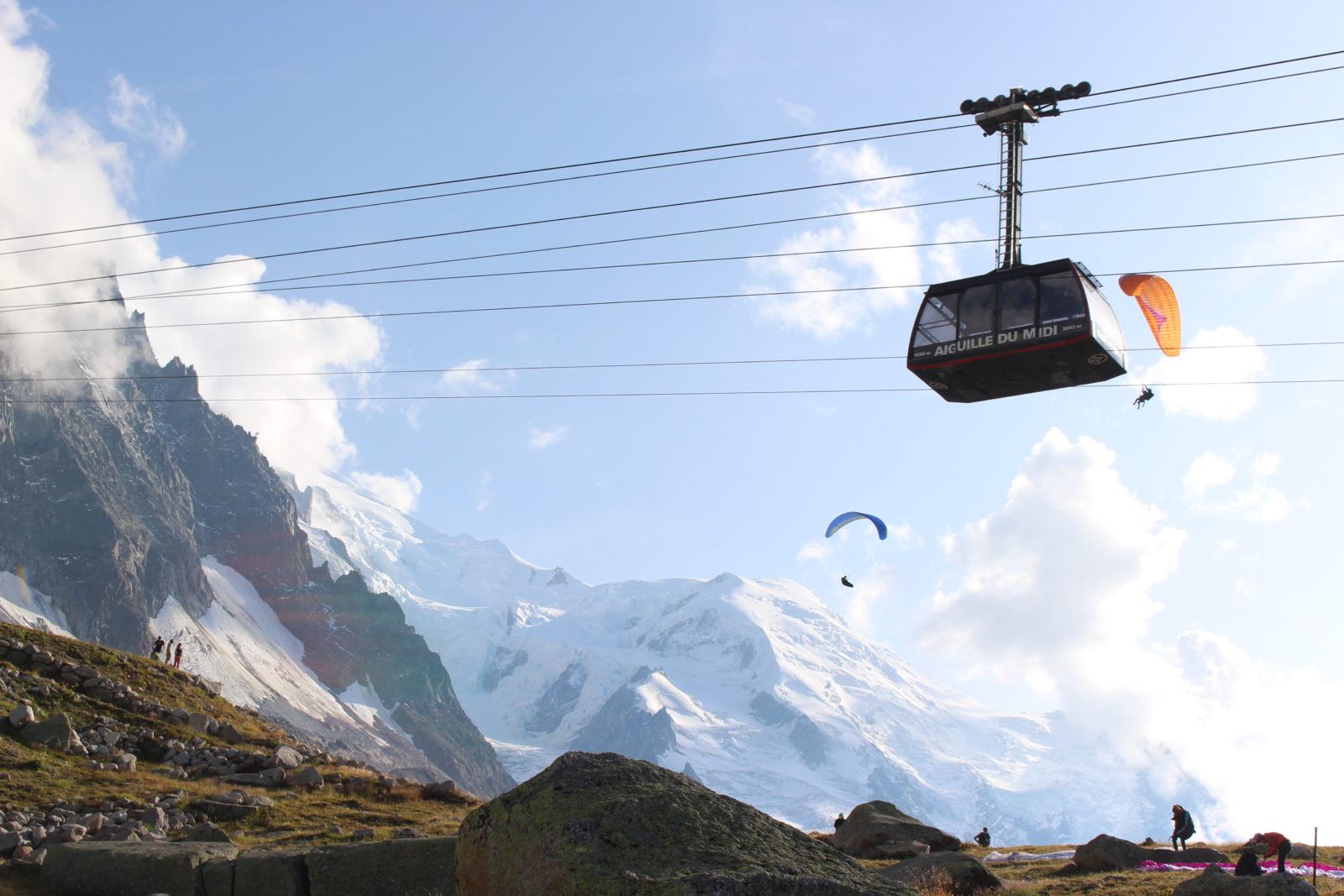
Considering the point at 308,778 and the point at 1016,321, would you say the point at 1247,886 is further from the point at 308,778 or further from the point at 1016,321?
the point at 308,778

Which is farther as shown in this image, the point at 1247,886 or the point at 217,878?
the point at 1247,886

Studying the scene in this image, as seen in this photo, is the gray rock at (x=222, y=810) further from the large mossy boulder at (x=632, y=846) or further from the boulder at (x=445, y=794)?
the large mossy boulder at (x=632, y=846)

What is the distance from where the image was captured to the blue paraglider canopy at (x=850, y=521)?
47.7 metres

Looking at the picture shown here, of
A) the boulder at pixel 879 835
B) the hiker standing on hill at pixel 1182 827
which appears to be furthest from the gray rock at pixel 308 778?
the hiker standing on hill at pixel 1182 827

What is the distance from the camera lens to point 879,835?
35.0 metres

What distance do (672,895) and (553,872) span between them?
65.7 inches

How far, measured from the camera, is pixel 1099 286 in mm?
29469

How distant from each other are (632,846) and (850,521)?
125ft

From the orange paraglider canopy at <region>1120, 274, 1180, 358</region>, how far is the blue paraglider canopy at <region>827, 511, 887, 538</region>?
19.8m

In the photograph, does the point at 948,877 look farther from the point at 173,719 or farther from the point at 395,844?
the point at 173,719

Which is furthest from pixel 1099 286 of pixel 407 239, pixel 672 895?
pixel 672 895

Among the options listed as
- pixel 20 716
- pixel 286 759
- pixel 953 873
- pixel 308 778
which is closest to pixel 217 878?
pixel 308 778

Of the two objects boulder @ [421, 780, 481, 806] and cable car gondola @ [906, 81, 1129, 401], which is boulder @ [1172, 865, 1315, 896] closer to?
cable car gondola @ [906, 81, 1129, 401]

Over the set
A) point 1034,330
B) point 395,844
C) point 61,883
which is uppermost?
point 1034,330
